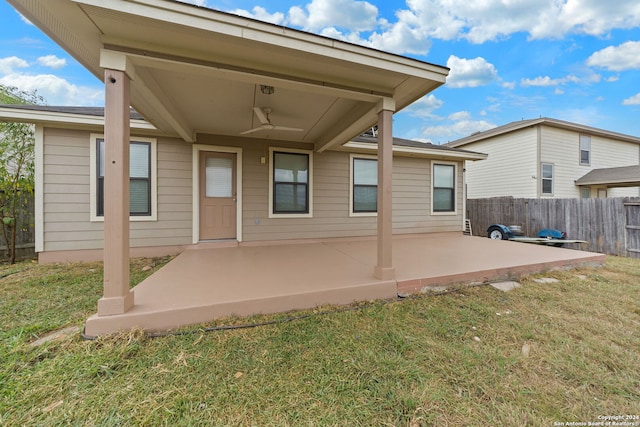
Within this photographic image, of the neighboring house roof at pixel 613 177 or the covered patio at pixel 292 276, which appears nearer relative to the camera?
the covered patio at pixel 292 276

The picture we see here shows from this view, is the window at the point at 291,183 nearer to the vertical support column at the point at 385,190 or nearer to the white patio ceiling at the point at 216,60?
the white patio ceiling at the point at 216,60

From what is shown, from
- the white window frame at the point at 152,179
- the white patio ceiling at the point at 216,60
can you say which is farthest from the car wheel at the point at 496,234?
the white window frame at the point at 152,179

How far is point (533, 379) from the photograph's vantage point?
1.59m

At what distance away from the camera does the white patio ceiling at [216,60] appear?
190 cm

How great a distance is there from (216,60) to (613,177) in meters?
14.6

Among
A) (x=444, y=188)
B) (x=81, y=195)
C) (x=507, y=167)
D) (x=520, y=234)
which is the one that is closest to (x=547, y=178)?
(x=507, y=167)

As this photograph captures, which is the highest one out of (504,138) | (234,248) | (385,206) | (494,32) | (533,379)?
(494,32)

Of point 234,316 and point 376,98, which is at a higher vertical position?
point 376,98

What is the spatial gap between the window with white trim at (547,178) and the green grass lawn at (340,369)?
369 inches

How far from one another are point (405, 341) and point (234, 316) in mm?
1530

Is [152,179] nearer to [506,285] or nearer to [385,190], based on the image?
[385,190]

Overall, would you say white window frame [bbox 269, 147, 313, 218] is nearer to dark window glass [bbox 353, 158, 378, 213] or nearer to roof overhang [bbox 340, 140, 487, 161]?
roof overhang [bbox 340, 140, 487, 161]

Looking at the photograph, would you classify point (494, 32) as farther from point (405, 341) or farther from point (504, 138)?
point (405, 341)

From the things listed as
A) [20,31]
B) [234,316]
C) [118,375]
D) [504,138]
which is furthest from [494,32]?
[20,31]
